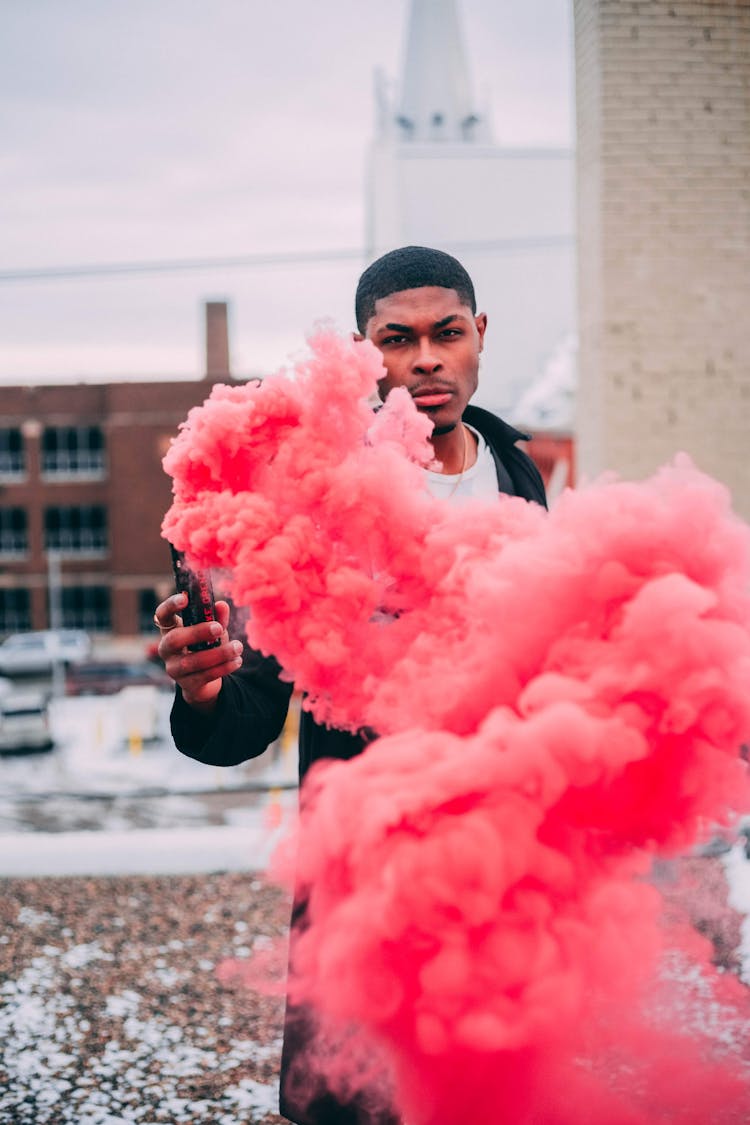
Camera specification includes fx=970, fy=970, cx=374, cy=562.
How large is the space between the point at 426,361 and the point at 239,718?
730 mm

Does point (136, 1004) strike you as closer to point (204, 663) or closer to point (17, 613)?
point (204, 663)

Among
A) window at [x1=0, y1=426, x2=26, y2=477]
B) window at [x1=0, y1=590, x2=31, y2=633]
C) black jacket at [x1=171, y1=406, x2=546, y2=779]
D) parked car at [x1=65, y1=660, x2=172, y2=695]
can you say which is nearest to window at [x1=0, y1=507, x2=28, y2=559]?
window at [x1=0, y1=426, x2=26, y2=477]

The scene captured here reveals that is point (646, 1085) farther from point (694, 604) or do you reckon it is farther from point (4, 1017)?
point (4, 1017)

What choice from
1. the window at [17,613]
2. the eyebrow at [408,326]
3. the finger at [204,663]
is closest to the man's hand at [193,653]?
the finger at [204,663]

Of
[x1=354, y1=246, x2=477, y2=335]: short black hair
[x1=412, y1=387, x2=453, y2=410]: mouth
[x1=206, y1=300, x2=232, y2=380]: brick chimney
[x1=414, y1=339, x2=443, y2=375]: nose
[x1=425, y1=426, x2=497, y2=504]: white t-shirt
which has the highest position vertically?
[x1=206, y1=300, x2=232, y2=380]: brick chimney

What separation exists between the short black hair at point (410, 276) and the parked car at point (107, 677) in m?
20.7

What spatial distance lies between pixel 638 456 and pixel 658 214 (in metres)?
1.59

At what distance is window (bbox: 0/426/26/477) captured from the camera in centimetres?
3481

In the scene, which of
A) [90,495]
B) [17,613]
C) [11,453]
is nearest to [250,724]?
[90,495]

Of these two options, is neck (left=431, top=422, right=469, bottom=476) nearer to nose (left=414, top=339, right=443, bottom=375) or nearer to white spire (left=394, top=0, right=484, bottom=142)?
nose (left=414, top=339, right=443, bottom=375)

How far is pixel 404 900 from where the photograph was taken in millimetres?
1229

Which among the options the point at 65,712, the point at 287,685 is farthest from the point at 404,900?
the point at 65,712

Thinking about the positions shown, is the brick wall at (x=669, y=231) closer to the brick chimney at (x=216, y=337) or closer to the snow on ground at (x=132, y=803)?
the snow on ground at (x=132, y=803)

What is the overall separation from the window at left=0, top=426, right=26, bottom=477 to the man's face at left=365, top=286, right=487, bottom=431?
35342 mm
